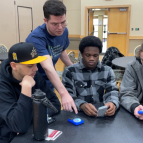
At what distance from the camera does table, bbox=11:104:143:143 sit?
0.90 meters

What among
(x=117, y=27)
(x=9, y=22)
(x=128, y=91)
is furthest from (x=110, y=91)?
(x=117, y=27)

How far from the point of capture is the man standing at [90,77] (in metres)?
1.47

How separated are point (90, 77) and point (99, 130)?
60 cm

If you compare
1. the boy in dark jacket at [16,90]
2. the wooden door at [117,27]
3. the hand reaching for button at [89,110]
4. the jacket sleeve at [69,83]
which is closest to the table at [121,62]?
the jacket sleeve at [69,83]

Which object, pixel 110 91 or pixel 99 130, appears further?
pixel 110 91

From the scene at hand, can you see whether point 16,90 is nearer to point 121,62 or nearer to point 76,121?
point 76,121

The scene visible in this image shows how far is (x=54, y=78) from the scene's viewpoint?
1246 mm

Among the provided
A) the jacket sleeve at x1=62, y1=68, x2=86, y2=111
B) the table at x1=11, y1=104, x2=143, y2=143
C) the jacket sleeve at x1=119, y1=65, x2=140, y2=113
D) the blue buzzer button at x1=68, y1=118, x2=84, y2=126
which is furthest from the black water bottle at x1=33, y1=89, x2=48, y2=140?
the jacket sleeve at x1=119, y1=65, x2=140, y2=113

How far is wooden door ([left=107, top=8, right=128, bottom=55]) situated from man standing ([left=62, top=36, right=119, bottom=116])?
6.89 m

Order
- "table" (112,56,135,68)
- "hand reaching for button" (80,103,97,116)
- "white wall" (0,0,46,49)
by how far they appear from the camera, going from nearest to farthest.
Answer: "hand reaching for button" (80,103,97,116)
"table" (112,56,135,68)
"white wall" (0,0,46,49)

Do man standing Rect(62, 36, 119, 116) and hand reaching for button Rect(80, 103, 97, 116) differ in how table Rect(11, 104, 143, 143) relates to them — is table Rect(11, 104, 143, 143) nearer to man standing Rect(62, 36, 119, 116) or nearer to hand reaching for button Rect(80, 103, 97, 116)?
hand reaching for button Rect(80, 103, 97, 116)

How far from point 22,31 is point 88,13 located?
10.6ft

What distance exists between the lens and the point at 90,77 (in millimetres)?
1512

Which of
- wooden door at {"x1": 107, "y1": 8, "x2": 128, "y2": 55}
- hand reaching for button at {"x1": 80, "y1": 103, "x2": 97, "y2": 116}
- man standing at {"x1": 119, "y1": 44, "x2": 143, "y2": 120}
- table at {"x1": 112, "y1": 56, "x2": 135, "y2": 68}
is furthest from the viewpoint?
wooden door at {"x1": 107, "y1": 8, "x2": 128, "y2": 55}
